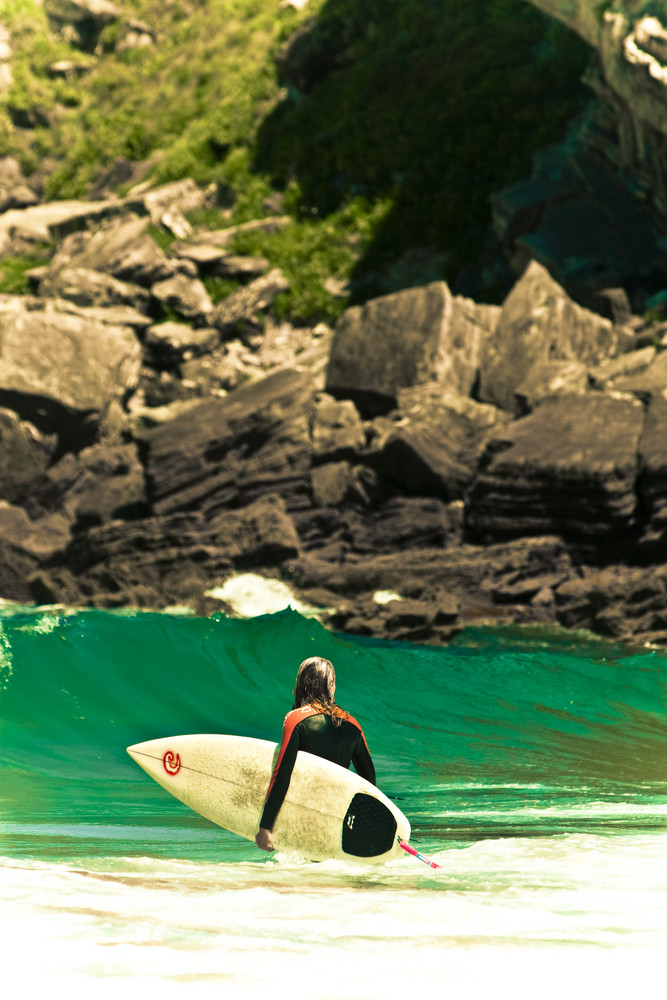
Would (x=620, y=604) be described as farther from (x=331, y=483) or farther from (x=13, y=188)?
(x=13, y=188)

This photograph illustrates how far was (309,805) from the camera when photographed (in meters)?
5.39

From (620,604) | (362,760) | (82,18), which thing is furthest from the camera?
(82,18)

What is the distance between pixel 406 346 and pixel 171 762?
63.3 feet

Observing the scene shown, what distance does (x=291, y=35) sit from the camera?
45.5 meters

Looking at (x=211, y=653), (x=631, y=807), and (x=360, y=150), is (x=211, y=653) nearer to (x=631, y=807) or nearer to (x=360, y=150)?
(x=631, y=807)

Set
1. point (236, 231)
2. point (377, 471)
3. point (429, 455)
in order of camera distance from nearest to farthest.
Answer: point (429, 455)
point (377, 471)
point (236, 231)

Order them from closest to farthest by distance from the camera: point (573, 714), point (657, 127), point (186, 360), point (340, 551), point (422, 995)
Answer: point (422, 995) → point (573, 714) → point (340, 551) → point (657, 127) → point (186, 360)

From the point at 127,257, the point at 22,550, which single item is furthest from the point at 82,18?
the point at 22,550

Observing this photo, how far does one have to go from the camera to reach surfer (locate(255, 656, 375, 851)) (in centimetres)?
532

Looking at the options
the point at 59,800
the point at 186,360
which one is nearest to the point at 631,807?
the point at 59,800

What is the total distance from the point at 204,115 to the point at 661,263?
93.6 feet

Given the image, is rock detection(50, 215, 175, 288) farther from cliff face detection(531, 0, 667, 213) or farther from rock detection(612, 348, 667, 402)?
rock detection(612, 348, 667, 402)

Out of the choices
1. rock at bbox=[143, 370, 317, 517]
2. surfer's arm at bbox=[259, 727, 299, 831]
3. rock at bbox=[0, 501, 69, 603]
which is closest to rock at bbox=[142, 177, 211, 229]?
rock at bbox=[143, 370, 317, 517]

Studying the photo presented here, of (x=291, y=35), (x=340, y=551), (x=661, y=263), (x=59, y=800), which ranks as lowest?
(x=59, y=800)
